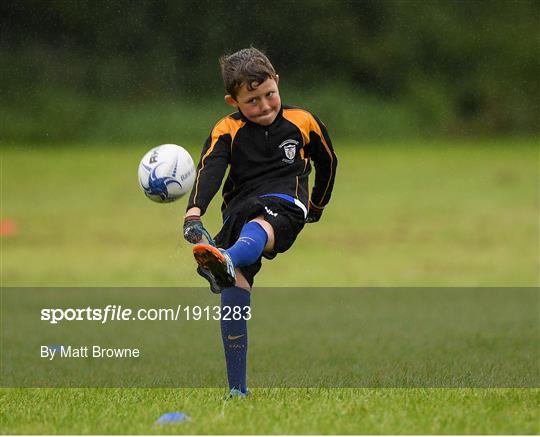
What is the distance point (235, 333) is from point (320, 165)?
101 centimetres

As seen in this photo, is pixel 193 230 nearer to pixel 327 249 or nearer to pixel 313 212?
pixel 313 212

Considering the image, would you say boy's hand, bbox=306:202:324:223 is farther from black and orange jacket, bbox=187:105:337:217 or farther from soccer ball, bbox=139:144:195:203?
soccer ball, bbox=139:144:195:203

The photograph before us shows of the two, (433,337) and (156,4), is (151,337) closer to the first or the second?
(433,337)

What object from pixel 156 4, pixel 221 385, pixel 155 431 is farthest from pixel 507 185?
pixel 155 431

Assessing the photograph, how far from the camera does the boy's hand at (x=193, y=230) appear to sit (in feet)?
16.1

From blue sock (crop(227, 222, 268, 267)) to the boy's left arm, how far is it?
60 cm

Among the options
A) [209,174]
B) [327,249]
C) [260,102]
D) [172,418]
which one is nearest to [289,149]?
[260,102]

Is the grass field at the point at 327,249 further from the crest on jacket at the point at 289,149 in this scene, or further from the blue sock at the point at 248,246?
the crest on jacket at the point at 289,149

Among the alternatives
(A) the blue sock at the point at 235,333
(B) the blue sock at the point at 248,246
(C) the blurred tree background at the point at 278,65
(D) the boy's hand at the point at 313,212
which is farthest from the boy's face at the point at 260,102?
(C) the blurred tree background at the point at 278,65

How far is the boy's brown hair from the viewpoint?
5.14 metres

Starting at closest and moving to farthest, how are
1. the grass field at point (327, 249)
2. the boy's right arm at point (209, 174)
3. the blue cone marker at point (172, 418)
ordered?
the blue cone marker at point (172, 418) < the grass field at point (327, 249) < the boy's right arm at point (209, 174)

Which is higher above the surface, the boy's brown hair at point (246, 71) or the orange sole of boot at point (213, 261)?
the boy's brown hair at point (246, 71)

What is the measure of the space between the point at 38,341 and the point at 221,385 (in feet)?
10.0
